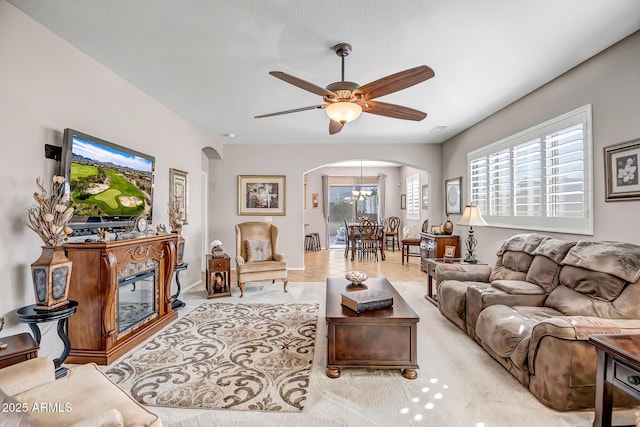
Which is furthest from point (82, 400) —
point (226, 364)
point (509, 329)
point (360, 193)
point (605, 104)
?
point (360, 193)

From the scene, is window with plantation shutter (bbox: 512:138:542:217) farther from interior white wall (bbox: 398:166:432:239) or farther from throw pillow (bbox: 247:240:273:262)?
throw pillow (bbox: 247:240:273:262)

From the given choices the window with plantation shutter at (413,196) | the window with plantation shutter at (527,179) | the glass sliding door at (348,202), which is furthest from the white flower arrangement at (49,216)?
the glass sliding door at (348,202)

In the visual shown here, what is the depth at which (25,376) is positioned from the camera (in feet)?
4.60

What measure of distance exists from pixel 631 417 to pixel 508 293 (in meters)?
1.08

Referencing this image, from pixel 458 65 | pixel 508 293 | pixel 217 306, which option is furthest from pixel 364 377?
pixel 458 65

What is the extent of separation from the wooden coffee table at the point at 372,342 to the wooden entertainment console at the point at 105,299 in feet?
6.09

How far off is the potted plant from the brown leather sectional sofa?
10.8 ft

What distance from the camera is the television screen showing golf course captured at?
8.64ft

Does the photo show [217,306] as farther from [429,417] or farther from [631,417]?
[631,417]

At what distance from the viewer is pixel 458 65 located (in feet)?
9.86

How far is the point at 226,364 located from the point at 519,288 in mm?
2676

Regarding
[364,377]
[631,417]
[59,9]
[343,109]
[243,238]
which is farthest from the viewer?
[243,238]

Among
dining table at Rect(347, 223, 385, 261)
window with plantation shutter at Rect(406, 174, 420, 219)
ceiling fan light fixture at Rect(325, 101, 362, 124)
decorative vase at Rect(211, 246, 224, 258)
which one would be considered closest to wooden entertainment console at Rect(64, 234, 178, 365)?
decorative vase at Rect(211, 246, 224, 258)

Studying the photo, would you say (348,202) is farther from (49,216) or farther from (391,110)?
(49,216)
